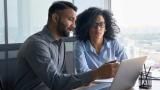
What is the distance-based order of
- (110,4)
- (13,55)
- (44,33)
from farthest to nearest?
(110,4) → (13,55) → (44,33)

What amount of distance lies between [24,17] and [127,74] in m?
1.19

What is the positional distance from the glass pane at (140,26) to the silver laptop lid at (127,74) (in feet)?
3.59

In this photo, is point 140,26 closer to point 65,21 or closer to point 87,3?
point 87,3

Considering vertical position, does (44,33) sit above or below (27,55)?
above

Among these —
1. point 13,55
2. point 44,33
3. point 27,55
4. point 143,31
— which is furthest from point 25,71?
point 143,31

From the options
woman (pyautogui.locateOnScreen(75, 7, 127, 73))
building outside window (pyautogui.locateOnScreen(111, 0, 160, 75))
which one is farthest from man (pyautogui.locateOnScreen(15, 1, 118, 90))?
building outside window (pyautogui.locateOnScreen(111, 0, 160, 75))

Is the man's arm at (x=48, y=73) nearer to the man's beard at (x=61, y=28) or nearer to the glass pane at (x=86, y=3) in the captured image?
the man's beard at (x=61, y=28)

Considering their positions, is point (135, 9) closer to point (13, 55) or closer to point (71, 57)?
point (71, 57)

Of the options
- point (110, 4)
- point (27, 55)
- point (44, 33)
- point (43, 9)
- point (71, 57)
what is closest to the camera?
point (27, 55)

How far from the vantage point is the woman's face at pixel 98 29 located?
7.49 ft

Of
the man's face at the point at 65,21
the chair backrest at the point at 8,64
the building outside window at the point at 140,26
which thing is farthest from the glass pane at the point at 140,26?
the chair backrest at the point at 8,64

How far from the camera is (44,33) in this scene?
64.7 inches

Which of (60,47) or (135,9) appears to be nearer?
(60,47)

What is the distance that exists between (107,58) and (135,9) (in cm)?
82
